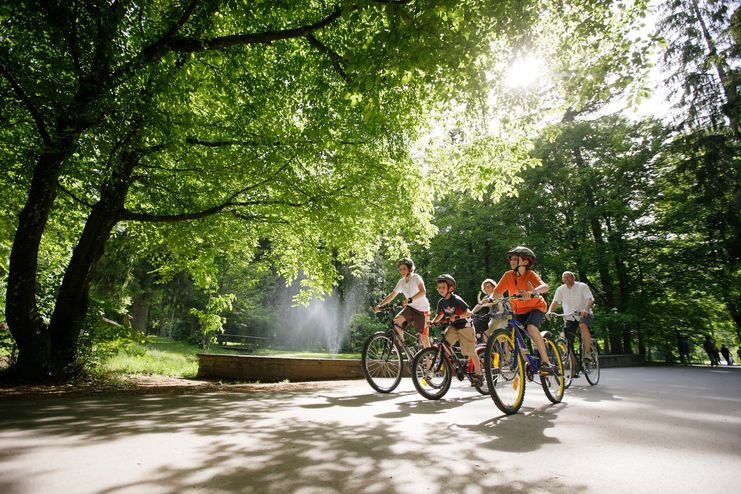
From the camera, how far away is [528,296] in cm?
545

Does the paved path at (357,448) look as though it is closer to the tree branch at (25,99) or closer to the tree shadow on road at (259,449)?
the tree shadow on road at (259,449)

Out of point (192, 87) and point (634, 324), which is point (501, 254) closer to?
point (634, 324)

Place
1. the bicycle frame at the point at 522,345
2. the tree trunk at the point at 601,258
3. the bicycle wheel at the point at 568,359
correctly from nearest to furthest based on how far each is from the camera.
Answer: the bicycle frame at the point at 522,345 < the bicycle wheel at the point at 568,359 < the tree trunk at the point at 601,258

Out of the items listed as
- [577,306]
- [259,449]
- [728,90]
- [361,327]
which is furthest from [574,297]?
[361,327]

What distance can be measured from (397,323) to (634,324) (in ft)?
64.3

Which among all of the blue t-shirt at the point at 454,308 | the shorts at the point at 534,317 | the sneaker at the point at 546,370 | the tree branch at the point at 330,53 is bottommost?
the sneaker at the point at 546,370

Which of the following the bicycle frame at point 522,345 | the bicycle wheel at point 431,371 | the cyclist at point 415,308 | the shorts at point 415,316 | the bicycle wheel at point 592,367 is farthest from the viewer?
the bicycle wheel at point 592,367

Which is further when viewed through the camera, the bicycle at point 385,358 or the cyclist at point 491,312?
the bicycle at point 385,358

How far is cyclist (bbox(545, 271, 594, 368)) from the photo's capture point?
8586 millimetres

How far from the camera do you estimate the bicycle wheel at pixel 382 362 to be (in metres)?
7.03

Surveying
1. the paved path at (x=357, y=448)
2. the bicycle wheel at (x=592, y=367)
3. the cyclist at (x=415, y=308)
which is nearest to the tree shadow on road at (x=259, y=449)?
the paved path at (x=357, y=448)

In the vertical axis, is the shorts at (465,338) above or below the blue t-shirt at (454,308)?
below

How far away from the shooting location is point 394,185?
1115 cm

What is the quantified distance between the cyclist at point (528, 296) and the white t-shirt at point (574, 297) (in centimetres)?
329
